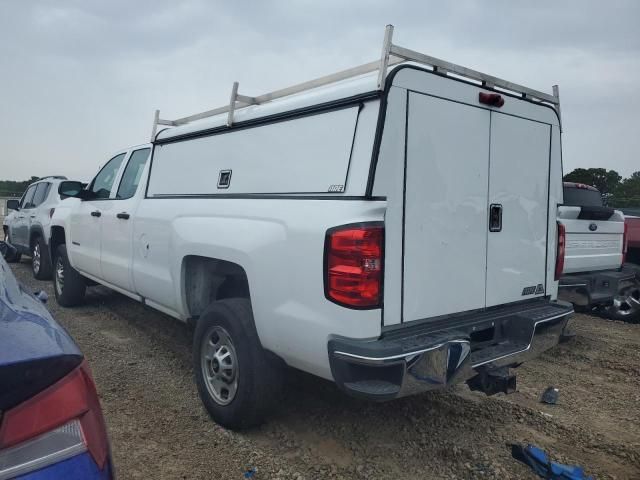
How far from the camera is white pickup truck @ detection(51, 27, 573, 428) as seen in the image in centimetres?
273

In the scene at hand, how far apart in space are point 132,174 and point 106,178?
2.76ft

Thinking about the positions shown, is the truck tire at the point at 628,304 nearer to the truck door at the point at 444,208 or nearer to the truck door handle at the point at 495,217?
the truck door handle at the point at 495,217

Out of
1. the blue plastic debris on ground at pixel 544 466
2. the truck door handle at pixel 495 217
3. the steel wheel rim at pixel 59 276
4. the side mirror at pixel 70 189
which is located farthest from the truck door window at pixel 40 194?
the blue plastic debris on ground at pixel 544 466

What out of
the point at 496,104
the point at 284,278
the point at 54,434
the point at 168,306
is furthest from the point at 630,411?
the point at 54,434

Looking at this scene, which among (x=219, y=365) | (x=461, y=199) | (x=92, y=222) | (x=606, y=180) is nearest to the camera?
(x=461, y=199)

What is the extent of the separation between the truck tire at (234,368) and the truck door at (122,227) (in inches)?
64.4

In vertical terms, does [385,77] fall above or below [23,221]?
above

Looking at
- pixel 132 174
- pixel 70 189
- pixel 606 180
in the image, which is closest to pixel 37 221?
pixel 70 189

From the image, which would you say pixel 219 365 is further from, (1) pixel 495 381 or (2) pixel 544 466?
(2) pixel 544 466

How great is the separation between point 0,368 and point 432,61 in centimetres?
262

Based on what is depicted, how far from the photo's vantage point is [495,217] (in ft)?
11.4

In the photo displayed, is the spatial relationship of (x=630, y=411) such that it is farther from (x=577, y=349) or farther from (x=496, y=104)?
(x=496, y=104)

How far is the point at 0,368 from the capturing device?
1330mm

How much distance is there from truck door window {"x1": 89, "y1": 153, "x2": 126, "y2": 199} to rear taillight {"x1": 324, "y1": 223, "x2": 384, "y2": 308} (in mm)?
3863
